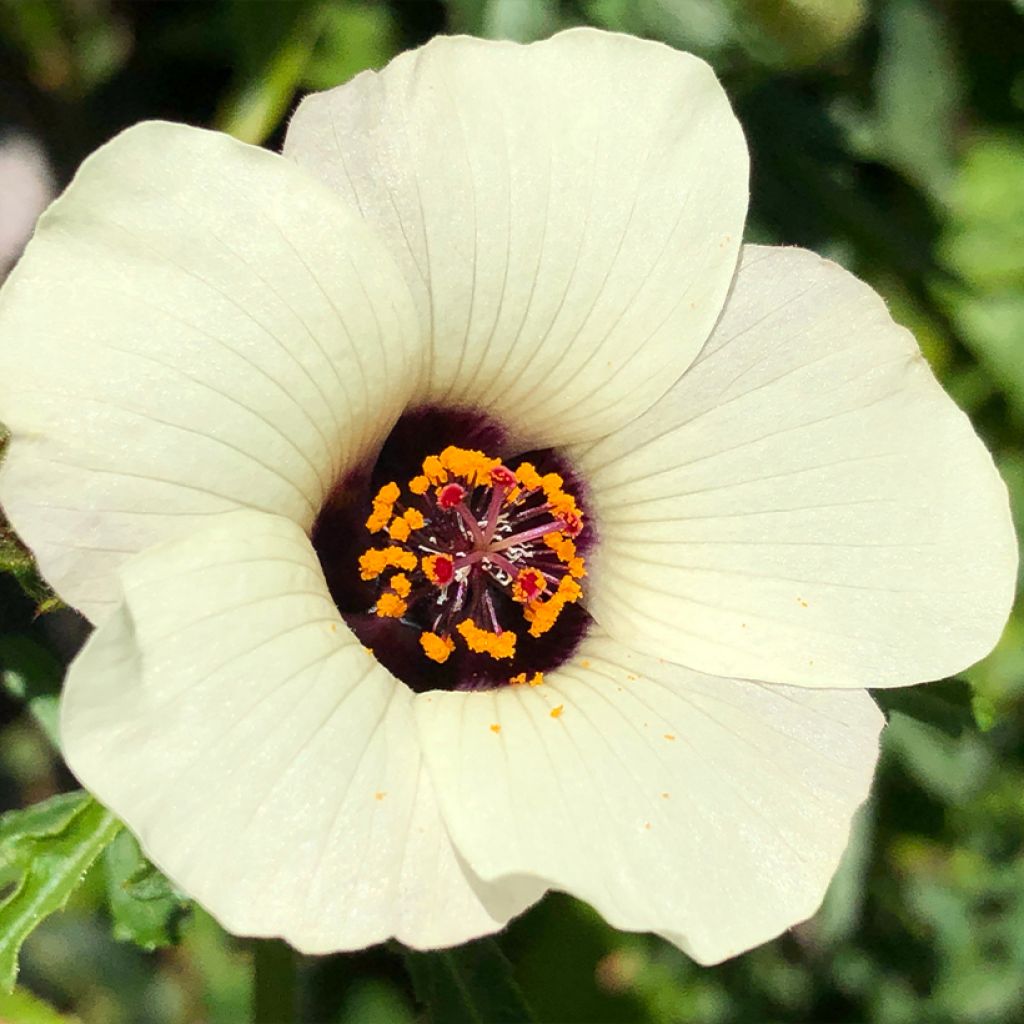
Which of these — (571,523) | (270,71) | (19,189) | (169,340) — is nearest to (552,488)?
(571,523)

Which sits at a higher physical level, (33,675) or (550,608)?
(550,608)

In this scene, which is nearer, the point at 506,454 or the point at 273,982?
the point at 506,454

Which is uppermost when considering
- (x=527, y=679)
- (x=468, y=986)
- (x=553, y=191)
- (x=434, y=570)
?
(x=553, y=191)

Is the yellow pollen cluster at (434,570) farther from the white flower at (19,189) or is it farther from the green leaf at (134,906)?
the white flower at (19,189)

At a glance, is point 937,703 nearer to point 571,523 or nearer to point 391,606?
point 571,523

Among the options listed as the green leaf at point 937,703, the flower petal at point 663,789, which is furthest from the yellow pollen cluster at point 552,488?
the green leaf at point 937,703

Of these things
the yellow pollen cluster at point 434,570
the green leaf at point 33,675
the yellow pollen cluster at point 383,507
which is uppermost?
the yellow pollen cluster at point 383,507

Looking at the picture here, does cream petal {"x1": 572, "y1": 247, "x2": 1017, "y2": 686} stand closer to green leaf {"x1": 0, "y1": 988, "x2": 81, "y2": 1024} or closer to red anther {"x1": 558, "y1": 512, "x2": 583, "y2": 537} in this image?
red anther {"x1": 558, "y1": 512, "x2": 583, "y2": 537}
